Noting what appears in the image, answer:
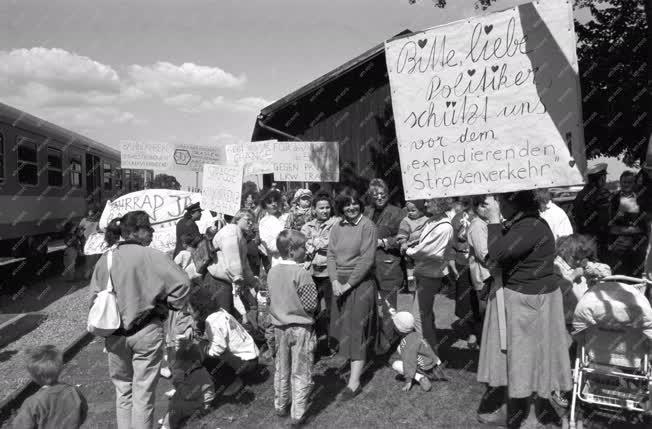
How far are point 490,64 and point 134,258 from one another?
2816mm

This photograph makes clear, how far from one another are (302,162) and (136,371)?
7017 millimetres

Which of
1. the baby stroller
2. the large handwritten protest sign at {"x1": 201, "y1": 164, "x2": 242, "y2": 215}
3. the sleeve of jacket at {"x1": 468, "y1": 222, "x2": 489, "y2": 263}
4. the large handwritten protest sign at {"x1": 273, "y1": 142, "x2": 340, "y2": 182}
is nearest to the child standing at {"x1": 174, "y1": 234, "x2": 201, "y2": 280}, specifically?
the large handwritten protest sign at {"x1": 201, "y1": 164, "x2": 242, "y2": 215}

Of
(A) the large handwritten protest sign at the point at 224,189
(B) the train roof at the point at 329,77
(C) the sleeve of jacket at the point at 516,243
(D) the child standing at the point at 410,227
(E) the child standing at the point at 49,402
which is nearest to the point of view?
(E) the child standing at the point at 49,402

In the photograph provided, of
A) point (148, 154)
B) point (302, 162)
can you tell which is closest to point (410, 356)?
point (302, 162)

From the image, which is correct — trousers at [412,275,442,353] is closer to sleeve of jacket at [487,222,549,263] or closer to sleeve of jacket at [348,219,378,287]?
sleeve of jacket at [348,219,378,287]

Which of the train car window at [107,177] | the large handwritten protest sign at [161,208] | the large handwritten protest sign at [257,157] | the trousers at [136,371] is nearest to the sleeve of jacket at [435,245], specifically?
the trousers at [136,371]

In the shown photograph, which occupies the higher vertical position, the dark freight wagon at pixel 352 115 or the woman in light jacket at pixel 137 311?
the dark freight wagon at pixel 352 115

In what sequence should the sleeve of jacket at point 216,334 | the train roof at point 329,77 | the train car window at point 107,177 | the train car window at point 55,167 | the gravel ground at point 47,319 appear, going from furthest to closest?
the train car window at point 107,177, the train roof at point 329,77, the train car window at point 55,167, the gravel ground at point 47,319, the sleeve of jacket at point 216,334

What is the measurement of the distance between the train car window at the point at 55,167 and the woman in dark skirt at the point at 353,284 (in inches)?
393

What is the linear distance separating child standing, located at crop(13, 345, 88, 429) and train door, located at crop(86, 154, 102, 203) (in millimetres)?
13147

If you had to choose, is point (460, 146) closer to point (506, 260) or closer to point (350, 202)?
point (506, 260)

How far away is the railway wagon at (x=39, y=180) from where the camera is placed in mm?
10203

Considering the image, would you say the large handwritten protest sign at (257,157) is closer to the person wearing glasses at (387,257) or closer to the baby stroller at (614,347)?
the person wearing glasses at (387,257)

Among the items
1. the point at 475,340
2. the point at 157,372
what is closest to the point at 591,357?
the point at 475,340
